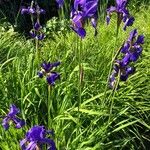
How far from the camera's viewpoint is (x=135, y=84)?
4.34 m

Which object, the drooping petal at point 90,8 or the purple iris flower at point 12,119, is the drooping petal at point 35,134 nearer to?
the purple iris flower at point 12,119

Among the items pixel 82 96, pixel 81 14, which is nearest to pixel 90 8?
pixel 81 14

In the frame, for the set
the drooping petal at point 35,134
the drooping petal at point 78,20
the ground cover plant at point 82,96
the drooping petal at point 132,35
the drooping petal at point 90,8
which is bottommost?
the ground cover plant at point 82,96

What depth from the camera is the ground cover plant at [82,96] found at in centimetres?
323

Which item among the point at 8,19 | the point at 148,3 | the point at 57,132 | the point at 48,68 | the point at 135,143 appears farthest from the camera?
the point at 8,19

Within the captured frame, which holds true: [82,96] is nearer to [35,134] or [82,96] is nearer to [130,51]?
[130,51]

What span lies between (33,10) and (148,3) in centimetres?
369

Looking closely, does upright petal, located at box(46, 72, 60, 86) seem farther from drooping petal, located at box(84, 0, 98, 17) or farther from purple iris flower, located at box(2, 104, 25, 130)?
drooping petal, located at box(84, 0, 98, 17)

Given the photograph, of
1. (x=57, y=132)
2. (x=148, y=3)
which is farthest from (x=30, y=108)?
(x=148, y=3)

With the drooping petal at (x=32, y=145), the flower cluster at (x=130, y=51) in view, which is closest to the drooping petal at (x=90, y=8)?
the flower cluster at (x=130, y=51)

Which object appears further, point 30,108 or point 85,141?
point 30,108

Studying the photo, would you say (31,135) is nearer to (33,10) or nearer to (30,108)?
(30,108)

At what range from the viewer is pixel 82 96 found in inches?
160

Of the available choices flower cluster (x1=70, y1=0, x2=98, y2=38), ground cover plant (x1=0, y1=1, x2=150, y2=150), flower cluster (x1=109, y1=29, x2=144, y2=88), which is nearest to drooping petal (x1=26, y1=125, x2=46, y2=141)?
ground cover plant (x1=0, y1=1, x2=150, y2=150)
